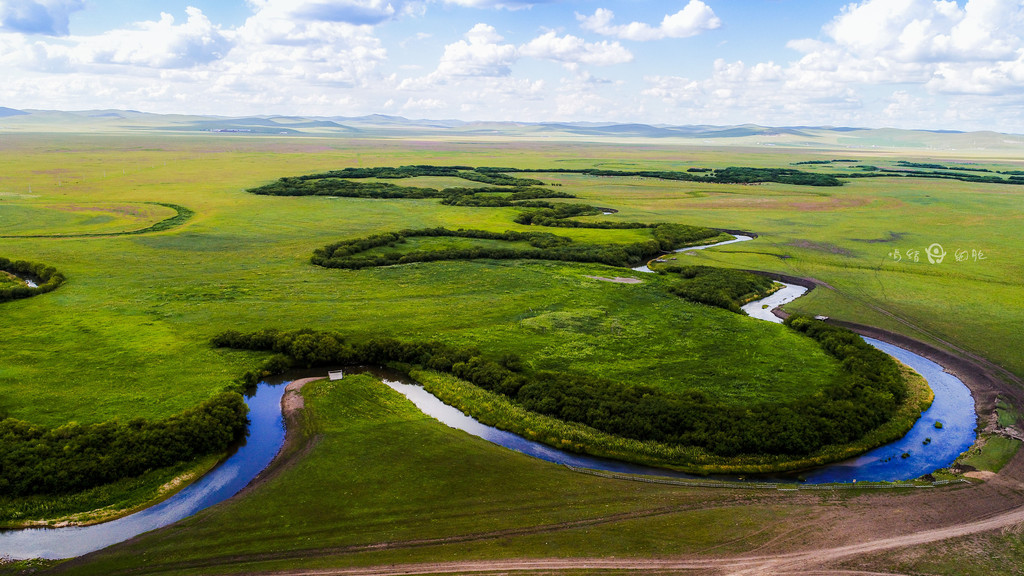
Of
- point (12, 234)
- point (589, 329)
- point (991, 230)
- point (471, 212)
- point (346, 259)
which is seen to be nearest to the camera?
point (589, 329)

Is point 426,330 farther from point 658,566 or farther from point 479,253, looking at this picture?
point 658,566

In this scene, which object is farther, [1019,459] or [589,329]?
[589,329]

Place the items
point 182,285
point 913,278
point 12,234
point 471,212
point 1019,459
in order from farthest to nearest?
1. point 471,212
2. point 12,234
3. point 913,278
4. point 182,285
5. point 1019,459

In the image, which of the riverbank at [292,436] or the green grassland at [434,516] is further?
the riverbank at [292,436]

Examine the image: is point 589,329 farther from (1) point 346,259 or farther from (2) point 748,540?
(1) point 346,259

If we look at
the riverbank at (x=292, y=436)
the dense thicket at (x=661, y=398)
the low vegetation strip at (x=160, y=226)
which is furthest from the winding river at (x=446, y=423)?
the low vegetation strip at (x=160, y=226)

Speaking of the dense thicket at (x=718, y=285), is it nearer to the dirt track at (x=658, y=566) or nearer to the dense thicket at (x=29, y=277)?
the dirt track at (x=658, y=566)

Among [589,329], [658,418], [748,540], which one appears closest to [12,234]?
[589,329]
